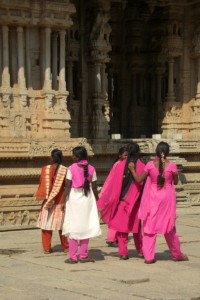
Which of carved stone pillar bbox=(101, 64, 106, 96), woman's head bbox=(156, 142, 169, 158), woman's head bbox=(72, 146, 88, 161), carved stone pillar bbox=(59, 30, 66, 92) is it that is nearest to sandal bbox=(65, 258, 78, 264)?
woman's head bbox=(72, 146, 88, 161)

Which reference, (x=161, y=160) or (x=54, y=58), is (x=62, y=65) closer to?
(x=54, y=58)

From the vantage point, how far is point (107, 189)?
11.1 m

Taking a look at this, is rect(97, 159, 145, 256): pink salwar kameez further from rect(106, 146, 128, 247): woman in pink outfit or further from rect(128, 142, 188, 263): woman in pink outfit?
rect(106, 146, 128, 247): woman in pink outfit

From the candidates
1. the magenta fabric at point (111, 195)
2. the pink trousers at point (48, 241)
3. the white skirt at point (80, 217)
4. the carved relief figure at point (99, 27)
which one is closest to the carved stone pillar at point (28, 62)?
the carved relief figure at point (99, 27)

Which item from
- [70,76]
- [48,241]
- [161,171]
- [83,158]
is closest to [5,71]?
[70,76]

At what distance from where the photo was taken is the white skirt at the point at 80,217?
10.5 m

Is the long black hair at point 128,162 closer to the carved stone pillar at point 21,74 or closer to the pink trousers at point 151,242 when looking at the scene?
the pink trousers at point 151,242

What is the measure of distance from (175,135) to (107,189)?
10003 mm

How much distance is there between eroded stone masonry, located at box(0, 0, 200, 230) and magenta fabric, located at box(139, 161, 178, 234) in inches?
197

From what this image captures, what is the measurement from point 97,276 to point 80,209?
4.20 feet

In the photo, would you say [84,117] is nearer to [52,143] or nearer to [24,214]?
[52,143]

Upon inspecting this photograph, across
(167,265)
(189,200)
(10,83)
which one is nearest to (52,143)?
(10,83)

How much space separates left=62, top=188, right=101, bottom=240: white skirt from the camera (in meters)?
10.5

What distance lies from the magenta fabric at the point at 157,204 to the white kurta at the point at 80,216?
2.35 ft
